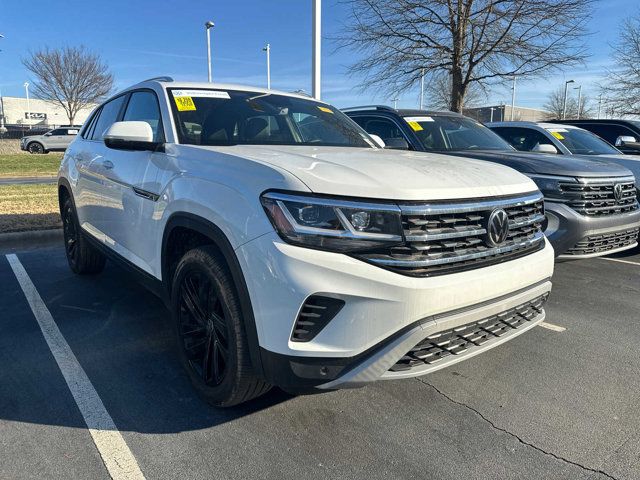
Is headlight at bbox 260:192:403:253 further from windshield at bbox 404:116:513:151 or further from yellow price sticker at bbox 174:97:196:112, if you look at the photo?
windshield at bbox 404:116:513:151

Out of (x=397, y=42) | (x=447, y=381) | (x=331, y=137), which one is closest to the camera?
(x=447, y=381)

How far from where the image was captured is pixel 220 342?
2598 millimetres

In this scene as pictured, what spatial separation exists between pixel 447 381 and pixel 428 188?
137 cm

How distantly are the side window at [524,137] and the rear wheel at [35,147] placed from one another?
93.8 feet

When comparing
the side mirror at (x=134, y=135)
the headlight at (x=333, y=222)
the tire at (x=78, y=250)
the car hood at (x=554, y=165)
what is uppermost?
the side mirror at (x=134, y=135)

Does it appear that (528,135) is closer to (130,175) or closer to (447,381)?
(447,381)

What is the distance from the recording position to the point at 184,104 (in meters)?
3.39

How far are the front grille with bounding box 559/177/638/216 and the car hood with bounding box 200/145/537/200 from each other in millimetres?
2106

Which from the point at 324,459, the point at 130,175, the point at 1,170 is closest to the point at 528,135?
the point at 130,175

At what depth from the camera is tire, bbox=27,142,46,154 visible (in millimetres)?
29172

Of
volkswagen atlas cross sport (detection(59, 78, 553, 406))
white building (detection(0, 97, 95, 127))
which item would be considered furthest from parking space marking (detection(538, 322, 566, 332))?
white building (detection(0, 97, 95, 127))

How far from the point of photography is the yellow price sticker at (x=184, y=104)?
3.36 metres

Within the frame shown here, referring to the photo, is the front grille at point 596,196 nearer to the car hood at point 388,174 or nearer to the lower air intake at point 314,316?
the car hood at point 388,174

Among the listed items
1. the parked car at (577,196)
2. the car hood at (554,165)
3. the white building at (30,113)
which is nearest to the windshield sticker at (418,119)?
the parked car at (577,196)
